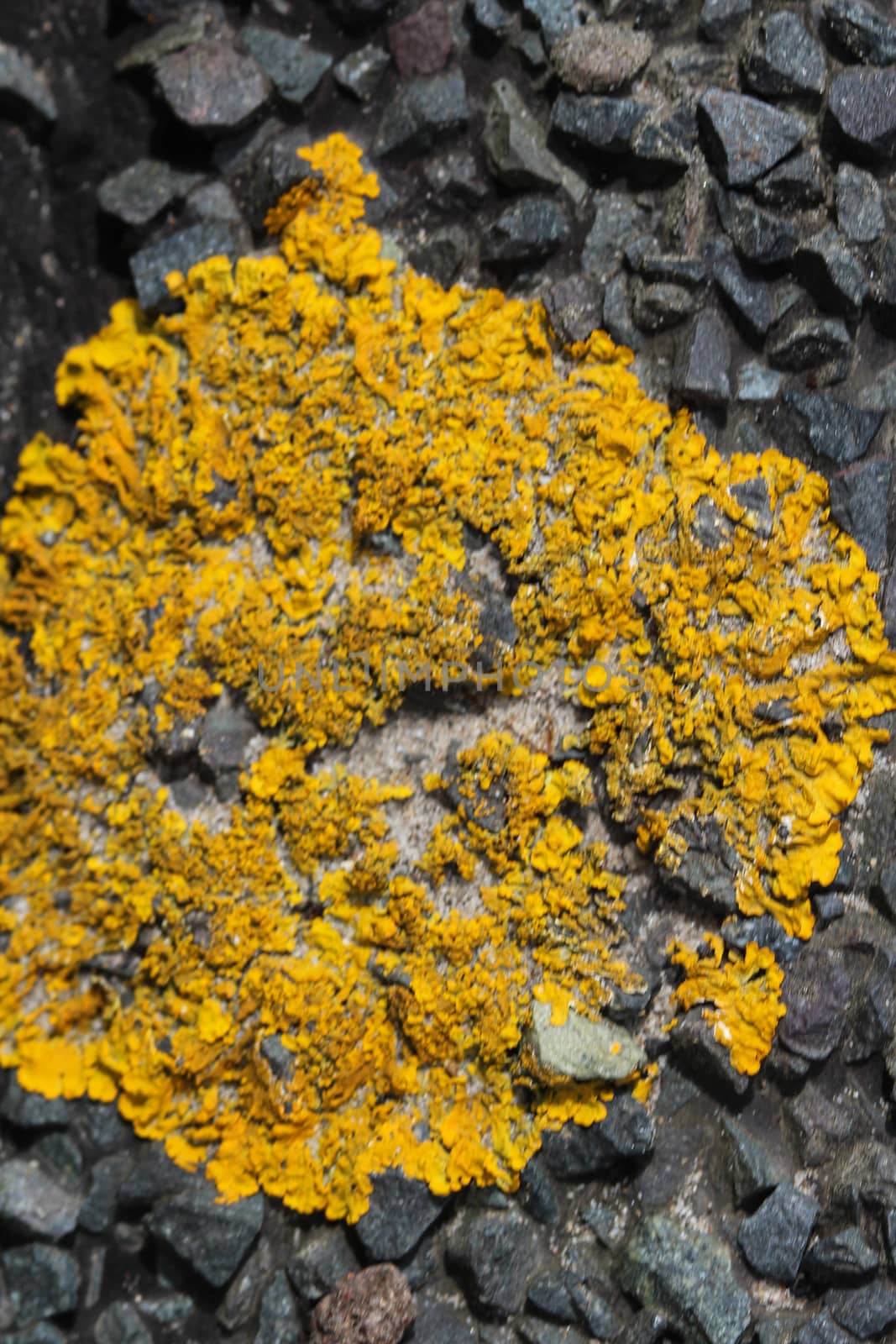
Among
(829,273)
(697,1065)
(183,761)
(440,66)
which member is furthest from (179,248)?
(697,1065)

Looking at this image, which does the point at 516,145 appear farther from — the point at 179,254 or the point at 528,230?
the point at 179,254

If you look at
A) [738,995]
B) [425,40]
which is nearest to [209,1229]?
[738,995]

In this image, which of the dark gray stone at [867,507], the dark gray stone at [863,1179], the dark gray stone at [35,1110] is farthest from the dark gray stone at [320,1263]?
the dark gray stone at [867,507]

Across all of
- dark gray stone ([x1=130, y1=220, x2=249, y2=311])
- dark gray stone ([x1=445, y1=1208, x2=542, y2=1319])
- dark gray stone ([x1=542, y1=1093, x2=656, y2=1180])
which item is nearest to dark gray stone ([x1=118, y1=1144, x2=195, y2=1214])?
dark gray stone ([x1=445, y1=1208, x2=542, y2=1319])

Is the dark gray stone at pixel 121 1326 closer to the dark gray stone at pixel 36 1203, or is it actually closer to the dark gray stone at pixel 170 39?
the dark gray stone at pixel 36 1203

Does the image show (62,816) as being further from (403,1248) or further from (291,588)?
(403,1248)

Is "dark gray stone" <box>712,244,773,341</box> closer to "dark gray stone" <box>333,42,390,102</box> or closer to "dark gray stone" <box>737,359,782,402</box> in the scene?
"dark gray stone" <box>737,359,782,402</box>
